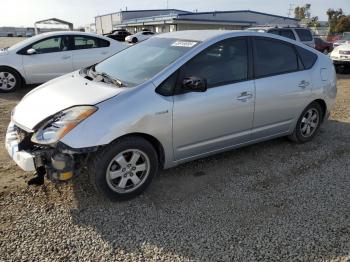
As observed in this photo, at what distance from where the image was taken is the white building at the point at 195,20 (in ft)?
139

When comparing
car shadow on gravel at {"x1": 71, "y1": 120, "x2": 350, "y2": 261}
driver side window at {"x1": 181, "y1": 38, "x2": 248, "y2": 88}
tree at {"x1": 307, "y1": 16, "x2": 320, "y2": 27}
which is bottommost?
tree at {"x1": 307, "y1": 16, "x2": 320, "y2": 27}

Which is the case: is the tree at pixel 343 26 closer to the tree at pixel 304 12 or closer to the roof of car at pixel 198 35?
the tree at pixel 304 12

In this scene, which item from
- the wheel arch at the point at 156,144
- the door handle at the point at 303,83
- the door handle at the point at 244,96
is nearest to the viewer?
the wheel arch at the point at 156,144

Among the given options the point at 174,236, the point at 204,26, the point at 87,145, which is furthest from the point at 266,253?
the point at 204,26

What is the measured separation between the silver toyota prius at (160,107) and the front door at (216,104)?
0.01m

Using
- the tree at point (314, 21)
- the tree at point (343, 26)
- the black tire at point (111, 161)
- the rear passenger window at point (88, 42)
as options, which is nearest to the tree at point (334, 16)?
the tree at point (343, 26)

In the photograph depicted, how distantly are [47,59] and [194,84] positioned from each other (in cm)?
617

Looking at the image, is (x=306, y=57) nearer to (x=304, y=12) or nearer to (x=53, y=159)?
(x=53, y=159)

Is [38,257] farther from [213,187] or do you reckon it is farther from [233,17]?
[233,17]

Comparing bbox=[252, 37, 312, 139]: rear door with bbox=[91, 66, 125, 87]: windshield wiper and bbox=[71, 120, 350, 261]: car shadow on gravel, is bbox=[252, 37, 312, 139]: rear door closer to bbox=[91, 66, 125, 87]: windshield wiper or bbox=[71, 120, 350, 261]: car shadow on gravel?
bbox=[71, 120, 350, 261]: car shadow on gravel

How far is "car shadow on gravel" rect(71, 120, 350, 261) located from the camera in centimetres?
Answer: 297

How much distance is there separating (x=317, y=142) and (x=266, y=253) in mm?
3047

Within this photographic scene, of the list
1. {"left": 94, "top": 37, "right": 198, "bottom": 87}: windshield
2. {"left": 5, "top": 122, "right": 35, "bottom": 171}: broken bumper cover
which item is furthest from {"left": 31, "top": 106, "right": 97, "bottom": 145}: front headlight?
{"left": 94, "top": 37, "right": 198, "bottom": 87}: windshield

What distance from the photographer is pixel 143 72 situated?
3.88 metres
